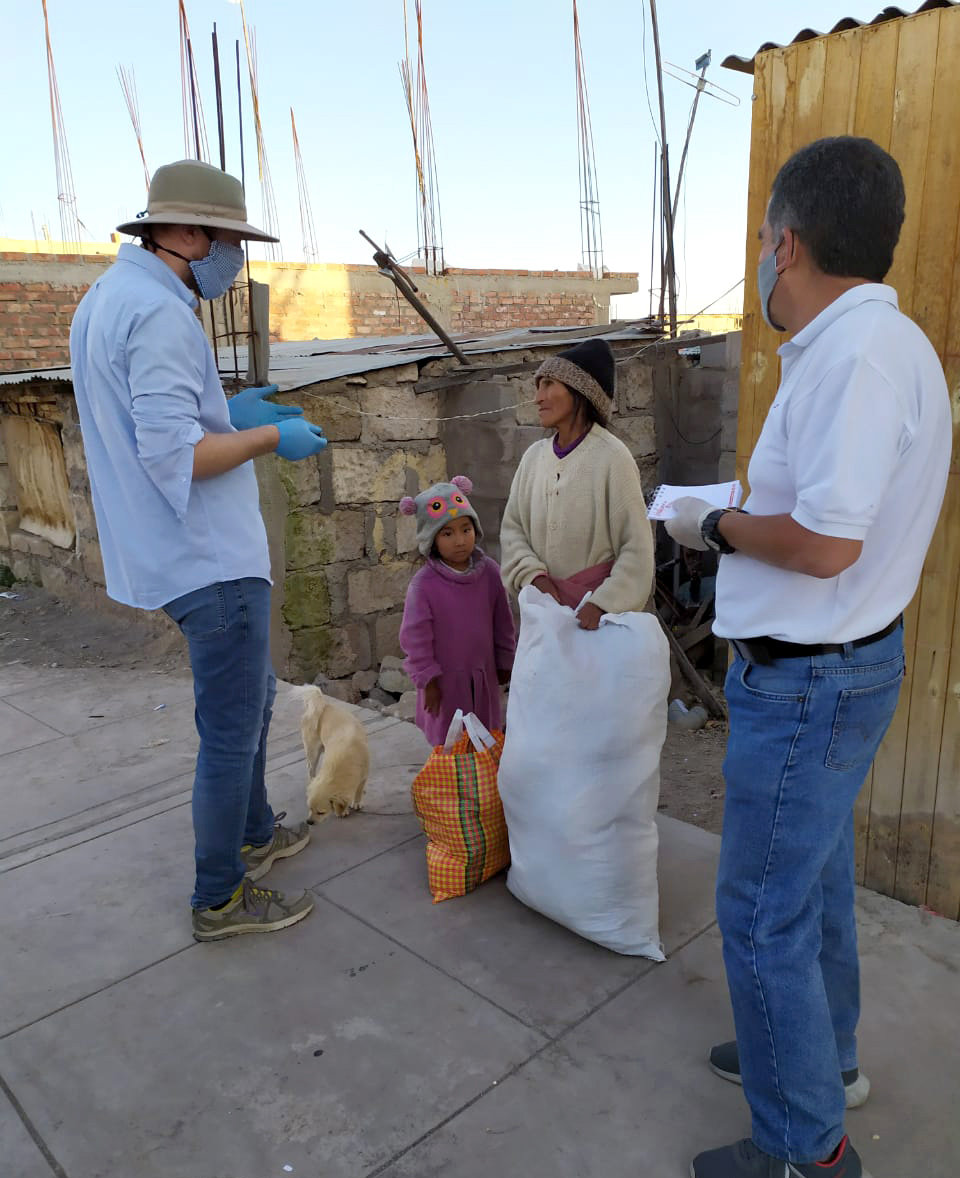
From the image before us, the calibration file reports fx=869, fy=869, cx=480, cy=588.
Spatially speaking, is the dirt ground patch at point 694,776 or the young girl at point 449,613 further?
the dirt ground patch at point 694,776

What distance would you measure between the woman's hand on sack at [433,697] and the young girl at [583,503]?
51cm

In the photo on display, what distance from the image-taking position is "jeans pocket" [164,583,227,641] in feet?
6.97

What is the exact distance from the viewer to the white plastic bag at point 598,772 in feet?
A: 7.19

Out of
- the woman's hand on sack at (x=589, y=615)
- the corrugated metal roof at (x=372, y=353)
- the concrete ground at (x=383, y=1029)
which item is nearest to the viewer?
the concrete ground at (x=383, y=1029)

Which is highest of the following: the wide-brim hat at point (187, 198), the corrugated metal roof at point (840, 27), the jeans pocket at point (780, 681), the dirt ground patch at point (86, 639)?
the corrugated metal roof at point (840, 27)

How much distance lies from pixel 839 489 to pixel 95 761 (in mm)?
3240

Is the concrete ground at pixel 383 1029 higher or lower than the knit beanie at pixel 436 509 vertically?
lower

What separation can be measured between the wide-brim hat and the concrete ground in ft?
6.04

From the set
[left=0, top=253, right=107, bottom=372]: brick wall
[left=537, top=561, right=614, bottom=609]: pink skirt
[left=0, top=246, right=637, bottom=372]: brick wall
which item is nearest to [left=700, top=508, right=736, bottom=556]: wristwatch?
[left=537, top=561, right=614, bottom=609]: pink skirt

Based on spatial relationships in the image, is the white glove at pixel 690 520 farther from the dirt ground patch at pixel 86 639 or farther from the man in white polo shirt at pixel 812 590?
the dirt ground patch at pixel 86 639

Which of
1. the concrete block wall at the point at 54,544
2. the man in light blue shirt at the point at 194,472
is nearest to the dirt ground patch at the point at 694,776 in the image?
the man in light blue shirt at the point at 194,472

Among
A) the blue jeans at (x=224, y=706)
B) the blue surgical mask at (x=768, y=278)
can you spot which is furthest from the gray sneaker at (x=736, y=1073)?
the blue surgical mask at (x=768, y=278)

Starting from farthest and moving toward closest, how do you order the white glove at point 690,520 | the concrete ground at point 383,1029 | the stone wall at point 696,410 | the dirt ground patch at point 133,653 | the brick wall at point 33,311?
the brick wall at point 33,311
the stone wall at point 696,410
the dirt ground patch at point 133,653
the concrete ground at point 383,1029
the white glove at point 690,520

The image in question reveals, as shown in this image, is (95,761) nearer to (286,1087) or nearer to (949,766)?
(286,1087)
